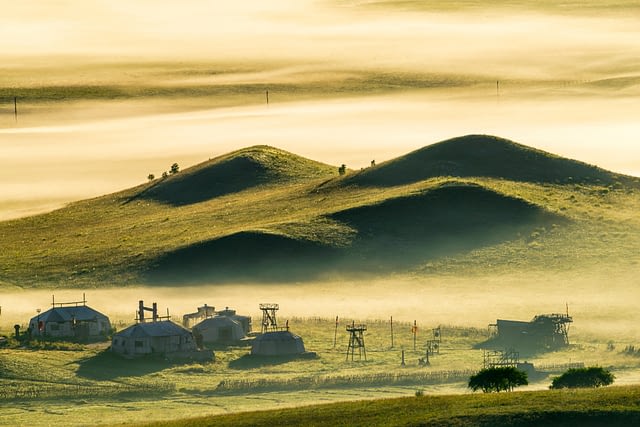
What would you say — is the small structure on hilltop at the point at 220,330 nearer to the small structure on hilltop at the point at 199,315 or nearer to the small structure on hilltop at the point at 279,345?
the small structure on hilltop at the point at 199,315

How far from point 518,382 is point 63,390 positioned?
3760 centimetres

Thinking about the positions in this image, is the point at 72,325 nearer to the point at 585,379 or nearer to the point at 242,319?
the point at 242,319

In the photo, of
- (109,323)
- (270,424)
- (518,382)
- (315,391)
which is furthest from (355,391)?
(109,323)

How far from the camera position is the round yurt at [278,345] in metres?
178

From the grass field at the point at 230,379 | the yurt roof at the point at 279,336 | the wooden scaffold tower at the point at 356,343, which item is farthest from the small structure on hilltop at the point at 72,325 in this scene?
the wooden scaffold tower at the point at 356,343

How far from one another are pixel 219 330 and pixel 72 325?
561 inches

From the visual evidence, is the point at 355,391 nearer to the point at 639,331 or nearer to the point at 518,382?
the point at 518,382

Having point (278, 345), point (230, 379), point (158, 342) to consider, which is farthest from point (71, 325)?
point (230, 379)

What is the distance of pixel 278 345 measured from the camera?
178750 millimetres

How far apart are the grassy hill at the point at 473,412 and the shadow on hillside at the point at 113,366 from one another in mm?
31969

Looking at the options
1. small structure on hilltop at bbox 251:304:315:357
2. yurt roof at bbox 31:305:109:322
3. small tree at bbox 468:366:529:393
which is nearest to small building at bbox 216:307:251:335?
small structure on hilltop at bbox 251:304:315:357

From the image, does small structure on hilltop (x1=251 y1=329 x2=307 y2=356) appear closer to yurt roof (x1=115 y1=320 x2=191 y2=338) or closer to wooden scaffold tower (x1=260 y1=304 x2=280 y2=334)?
yurt roof (x1=115 y1=320 x2=191 y2=338)

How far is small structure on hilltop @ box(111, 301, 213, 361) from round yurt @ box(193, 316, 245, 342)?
8.42 metres

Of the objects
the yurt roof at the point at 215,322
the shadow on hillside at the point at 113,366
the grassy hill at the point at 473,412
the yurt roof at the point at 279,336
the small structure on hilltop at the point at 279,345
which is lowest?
the grassy hill at the point at 473,412
